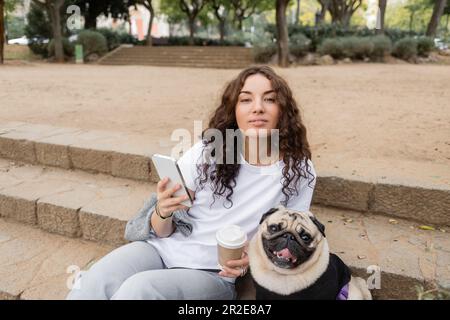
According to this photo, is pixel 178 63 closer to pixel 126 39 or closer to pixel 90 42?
pixel 90 42

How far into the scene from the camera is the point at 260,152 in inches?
82.0

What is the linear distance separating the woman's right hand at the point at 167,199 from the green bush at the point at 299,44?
1498 centimetres

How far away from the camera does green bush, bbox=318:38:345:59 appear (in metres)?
15.4

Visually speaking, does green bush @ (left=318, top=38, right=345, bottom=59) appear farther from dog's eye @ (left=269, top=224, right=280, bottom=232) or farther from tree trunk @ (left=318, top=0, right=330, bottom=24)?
dog's eye @ (left=269, top=224, right=280, bottom=232)

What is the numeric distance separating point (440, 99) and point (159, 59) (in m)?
13.8

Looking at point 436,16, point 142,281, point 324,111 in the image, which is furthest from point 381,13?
point 142,281

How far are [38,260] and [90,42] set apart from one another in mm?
18797

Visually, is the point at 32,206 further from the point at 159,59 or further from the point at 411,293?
the point at 159,59

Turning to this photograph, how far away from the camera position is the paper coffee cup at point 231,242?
170 cm

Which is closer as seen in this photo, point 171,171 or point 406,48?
point 171,171

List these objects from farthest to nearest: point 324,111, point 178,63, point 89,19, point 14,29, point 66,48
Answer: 1. point 14,29
2. point 89,19
3. point 66,48
4. point 178,63
5. point 324,111

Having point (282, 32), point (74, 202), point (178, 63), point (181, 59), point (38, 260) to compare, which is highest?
point (282, 32)

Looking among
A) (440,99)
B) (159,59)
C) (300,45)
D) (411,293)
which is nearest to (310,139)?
(411,293)

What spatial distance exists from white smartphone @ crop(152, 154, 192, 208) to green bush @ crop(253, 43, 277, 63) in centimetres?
1482
